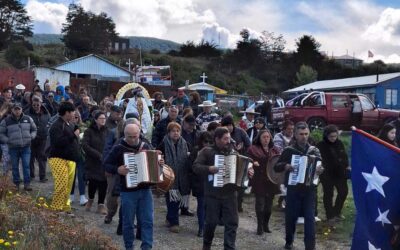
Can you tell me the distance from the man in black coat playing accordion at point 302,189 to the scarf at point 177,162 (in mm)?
1671

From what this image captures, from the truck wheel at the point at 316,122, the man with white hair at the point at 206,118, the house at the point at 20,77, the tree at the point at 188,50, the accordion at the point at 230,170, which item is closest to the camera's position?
the accordion at the point at 230,170

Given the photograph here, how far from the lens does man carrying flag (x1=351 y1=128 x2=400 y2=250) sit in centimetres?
584

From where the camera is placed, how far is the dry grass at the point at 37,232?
7.04 m

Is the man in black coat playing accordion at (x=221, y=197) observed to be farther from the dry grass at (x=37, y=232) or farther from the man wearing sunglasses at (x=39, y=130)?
the man wearing sunglasses at (x=39, y=130)

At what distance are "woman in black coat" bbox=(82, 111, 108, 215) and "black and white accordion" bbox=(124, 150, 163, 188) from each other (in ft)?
10.0

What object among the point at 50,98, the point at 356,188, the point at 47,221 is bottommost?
the point at 47,221

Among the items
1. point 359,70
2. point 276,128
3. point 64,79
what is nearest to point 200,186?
point 276,128

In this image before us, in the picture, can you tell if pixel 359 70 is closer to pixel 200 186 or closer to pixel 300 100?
pixel 300 100

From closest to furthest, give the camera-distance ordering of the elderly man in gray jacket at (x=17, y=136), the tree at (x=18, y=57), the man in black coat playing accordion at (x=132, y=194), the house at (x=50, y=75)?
the man in black coat playing accordion at (x=132, y=194), the elderly man in gray jacket at (x=17, y=136), the house at (x=50, y=75), the tree at (x=18, y=57)

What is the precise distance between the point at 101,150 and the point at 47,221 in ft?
9.85

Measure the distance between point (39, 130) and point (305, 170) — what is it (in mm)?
6813

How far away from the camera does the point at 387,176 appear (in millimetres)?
5871

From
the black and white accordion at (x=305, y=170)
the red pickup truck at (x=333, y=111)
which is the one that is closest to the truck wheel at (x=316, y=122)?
the red pickup truck at (x=333, y=111)

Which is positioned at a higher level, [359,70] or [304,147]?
[359,70]
